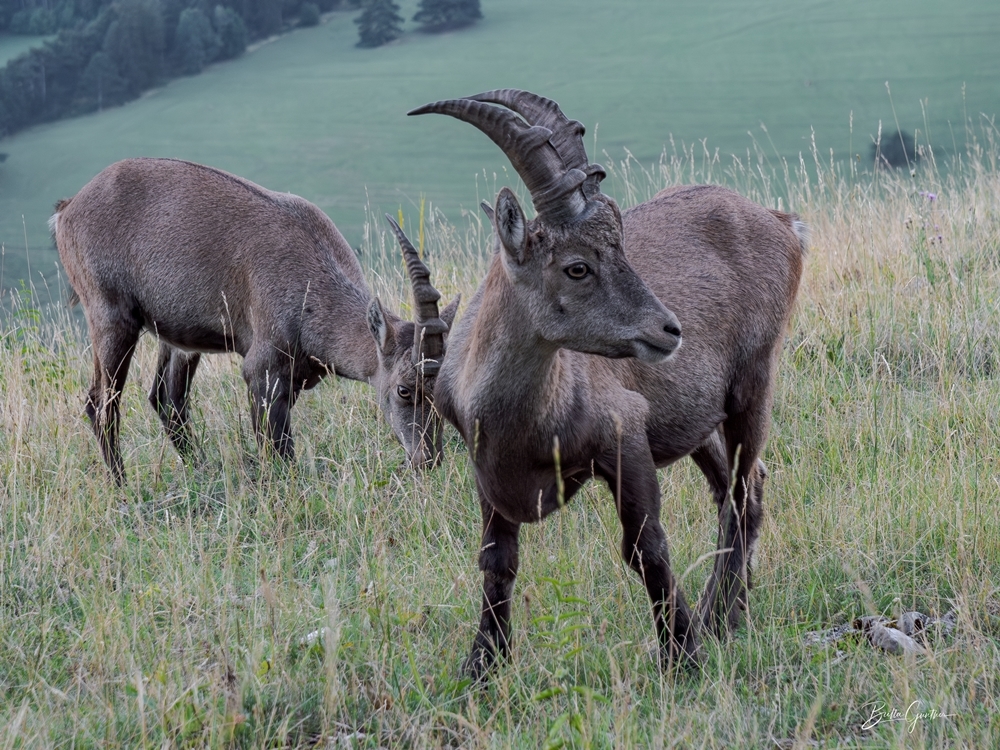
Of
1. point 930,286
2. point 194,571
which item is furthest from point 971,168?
point 194,571

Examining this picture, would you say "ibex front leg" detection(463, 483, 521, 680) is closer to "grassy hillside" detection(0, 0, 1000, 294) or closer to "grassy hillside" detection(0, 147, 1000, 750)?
"grassy hillside" detection(0, 147, 1000, 750)

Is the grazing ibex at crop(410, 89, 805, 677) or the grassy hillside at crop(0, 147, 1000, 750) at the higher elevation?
the grazing ibex at crop(410, 89, 805, 677)

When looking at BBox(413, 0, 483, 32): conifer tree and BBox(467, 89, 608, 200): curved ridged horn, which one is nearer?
BBox(467, 89, 608, 200): curved ridged horn

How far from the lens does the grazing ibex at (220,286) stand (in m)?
6.27

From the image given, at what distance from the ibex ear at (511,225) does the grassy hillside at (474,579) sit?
111 centimetres

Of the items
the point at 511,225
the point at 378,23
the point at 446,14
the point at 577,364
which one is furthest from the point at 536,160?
the point at 446,14

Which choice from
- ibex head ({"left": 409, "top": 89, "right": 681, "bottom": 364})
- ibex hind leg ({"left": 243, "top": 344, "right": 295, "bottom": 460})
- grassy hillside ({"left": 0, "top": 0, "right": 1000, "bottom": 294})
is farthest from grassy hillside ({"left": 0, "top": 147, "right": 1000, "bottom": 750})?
grassy hillside ({"left": 0, "top": 0, "right": 1000, "bottom": 294})

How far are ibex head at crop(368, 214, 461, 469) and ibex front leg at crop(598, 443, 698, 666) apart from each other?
213cm

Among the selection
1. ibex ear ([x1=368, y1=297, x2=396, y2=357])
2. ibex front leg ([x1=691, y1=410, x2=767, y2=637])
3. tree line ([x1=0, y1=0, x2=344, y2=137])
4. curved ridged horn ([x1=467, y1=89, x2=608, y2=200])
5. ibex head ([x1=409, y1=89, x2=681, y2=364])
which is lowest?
ibex front leg ([x1=691, y1=410, x2=767, y2=637])

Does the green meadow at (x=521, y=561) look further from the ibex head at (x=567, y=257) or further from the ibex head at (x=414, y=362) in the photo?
the ibex head at (x=567, y=257)

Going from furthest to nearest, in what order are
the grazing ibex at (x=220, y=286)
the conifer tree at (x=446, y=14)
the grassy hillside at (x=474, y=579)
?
the conifer tree at (x=446, y=14), the grazing ibex at (x=220, y=286), the grassy hillside at (x=474, y=579)

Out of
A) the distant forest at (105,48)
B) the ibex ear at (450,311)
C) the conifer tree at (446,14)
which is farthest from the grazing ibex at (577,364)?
the conifer tree at (446,14)

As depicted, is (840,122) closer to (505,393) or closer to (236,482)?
(236,482)

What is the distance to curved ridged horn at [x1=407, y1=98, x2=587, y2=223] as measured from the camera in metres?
3.16
